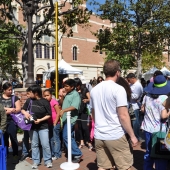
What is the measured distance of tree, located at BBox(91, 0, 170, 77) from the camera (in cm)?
1734

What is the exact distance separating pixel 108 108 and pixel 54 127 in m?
2.92

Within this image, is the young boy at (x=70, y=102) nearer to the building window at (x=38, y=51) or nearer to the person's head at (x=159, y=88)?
the person's head at (x=159, y=88)

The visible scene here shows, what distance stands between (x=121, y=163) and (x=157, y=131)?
1200 millimetres

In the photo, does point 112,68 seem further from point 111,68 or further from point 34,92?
point 34,92

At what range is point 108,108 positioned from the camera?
10.1ft

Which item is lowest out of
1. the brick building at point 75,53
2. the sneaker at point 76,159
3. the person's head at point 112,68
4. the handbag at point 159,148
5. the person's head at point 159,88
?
the sneaker at point 76,159

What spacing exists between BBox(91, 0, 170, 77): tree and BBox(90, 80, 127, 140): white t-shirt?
1510 centimetres

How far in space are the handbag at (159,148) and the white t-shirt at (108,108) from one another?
965mm

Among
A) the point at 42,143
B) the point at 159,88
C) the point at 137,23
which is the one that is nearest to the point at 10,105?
the point at 42,143

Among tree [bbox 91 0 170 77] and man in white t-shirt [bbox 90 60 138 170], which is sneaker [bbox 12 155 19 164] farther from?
tree [bbox 91 0 170 77]

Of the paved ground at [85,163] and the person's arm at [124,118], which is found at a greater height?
the person's arm at [124,118]

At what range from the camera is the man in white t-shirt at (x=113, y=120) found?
3012 mm

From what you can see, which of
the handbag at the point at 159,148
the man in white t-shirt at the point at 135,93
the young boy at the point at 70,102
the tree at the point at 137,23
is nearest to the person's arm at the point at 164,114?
the handbag at the point at 159,148

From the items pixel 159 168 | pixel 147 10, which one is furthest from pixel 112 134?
pixel 147 10
